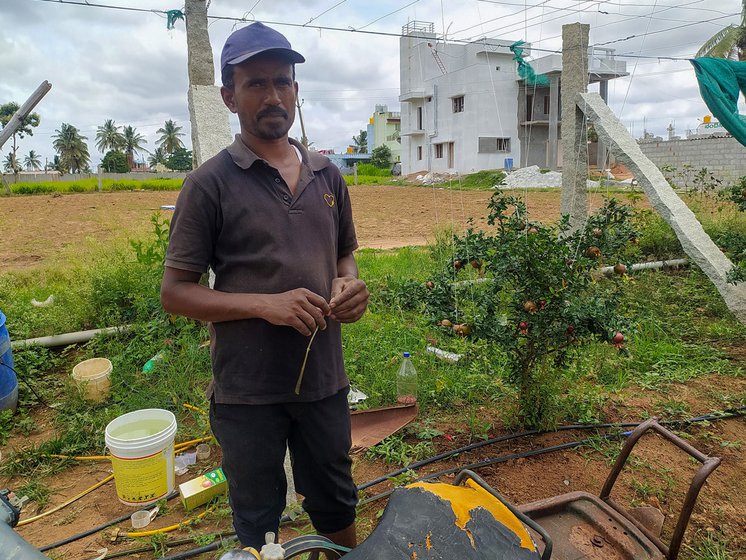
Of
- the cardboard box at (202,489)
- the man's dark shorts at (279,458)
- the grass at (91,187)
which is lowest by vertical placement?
the cardboard box at (202,489)

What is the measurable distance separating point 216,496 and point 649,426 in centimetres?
229

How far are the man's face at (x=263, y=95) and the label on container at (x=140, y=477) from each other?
2077mm

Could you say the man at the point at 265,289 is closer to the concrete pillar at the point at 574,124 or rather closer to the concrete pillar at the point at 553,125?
the concrete pillar at the point at 574,124

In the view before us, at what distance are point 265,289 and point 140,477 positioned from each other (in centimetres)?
189

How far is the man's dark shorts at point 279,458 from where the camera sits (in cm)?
176

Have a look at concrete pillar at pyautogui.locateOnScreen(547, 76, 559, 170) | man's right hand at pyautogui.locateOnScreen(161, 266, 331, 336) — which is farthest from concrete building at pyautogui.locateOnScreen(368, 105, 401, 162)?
man's right hand at pyautogui.locateOnScreen(161, 266, 331, 336)

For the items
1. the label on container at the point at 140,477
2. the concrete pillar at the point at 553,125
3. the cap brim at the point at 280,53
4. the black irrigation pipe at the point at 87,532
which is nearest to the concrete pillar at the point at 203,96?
the cap brim at the point at 280,53

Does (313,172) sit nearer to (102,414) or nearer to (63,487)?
(63,487)

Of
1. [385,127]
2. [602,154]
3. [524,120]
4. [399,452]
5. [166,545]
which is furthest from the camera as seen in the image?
[385,127]

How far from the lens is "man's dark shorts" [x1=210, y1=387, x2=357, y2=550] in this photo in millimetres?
1764

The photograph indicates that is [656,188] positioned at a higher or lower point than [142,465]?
higher

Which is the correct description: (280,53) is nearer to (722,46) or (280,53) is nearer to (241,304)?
(241,304)

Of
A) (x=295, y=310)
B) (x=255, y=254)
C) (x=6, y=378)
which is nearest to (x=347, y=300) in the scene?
(x=295, y=310)

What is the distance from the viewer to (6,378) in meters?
3.90
